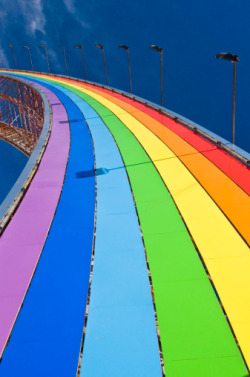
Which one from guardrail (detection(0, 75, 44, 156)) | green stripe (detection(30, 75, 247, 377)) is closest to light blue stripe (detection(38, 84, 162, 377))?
green stripe (detection(30, 75, 247, 377))

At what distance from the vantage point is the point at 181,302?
40.1ft

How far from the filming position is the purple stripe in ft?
41.0

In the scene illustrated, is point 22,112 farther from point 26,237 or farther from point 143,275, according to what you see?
point 143,275

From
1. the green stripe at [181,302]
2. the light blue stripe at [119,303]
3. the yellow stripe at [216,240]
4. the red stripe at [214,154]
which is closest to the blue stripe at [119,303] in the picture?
the light blue stripe at [119,303]

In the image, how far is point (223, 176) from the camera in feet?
71.2

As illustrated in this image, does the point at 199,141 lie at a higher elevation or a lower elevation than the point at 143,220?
higher

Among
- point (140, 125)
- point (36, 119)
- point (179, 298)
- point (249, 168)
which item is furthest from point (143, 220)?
point (36, 119)

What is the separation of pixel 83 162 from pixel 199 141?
861cm

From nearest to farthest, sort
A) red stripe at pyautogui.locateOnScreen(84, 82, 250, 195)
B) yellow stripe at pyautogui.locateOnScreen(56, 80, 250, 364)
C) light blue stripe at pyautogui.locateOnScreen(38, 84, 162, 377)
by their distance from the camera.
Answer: light blue stripe at pyautogui.locateOnScreen(38, 84, 162, 377), yellow stripe at pyautogui.locateOnScreen(56, 80, 250, 364), red stripe at pyautogui.locateOnScreen(84, 82, 250, 195)

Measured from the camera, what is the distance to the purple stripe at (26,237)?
12492 millimetres

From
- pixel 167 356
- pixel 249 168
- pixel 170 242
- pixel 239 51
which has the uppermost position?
pixel 239 51

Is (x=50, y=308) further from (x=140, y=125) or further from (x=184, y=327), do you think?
(x=140, y=125)

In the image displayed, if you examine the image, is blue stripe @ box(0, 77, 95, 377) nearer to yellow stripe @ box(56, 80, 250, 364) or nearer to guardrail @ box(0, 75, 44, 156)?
yellow stripe @ box(56, 80, 250, 364)

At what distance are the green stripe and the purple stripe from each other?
14.1ft
